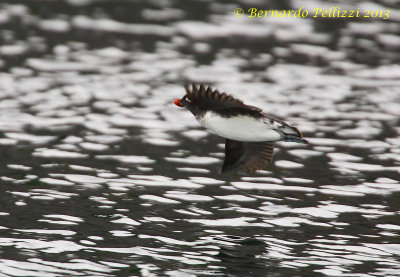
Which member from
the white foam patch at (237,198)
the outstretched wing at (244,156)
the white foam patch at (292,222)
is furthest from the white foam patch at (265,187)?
the outstretched wing at (244,156)

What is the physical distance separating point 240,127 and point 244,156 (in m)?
1.09

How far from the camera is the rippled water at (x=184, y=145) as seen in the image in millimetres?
10734

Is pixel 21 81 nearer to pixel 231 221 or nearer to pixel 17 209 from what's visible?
pixel 17 209

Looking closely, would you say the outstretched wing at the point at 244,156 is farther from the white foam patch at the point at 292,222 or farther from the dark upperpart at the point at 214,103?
the dark upperpart at the point at 214,103

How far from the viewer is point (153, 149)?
48.8ft

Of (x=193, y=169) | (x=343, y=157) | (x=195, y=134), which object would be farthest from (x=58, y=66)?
(x=343, y=157)

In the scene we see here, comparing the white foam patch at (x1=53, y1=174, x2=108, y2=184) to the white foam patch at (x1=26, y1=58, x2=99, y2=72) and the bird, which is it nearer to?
the bird

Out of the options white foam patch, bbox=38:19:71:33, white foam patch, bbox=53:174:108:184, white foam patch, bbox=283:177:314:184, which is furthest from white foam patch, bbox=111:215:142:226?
white foam patch, bbox=38:19:71:33

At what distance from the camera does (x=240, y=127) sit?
10.7 m

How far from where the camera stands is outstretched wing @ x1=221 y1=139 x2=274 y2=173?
11.7 metres

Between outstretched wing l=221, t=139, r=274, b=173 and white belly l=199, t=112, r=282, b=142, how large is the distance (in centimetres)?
73

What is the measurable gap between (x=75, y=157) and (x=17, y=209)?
2409 mm

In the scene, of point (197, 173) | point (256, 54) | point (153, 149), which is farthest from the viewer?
point (256, 54)

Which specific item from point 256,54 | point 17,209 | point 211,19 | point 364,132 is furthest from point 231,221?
point 211,19
